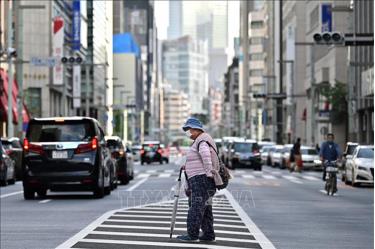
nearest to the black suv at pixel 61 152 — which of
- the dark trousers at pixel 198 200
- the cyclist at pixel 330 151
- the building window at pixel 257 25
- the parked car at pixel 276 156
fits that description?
the cyclist at pixel 330 151

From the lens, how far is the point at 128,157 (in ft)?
130

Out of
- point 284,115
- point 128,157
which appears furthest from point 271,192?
point 284,115

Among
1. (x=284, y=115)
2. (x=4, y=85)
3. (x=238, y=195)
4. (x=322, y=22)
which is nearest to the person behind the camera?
(x=238, y=195)

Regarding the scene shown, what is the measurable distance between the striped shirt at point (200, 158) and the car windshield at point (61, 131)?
1194cm

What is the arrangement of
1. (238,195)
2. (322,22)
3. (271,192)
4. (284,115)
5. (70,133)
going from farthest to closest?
(284,115)
(322,22)
(271,192)
(238,195)
(70,133)

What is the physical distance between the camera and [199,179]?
14.5 metres

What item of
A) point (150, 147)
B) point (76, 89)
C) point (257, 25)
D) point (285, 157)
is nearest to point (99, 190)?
point (285, 157)

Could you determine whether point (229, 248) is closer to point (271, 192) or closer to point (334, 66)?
point (271, 192)

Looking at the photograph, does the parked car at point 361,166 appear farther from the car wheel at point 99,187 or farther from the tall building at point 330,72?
the tall building at point 330,72

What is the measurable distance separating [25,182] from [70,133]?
5.54 ft

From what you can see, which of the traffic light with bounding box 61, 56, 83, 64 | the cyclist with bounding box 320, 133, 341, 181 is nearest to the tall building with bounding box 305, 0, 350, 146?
the traffic light with bounding box 61, 56, 83, 64

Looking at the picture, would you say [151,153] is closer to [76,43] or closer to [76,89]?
[76,89]

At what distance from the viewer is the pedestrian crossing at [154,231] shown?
14.3 metres

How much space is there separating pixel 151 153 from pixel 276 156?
1217cm
